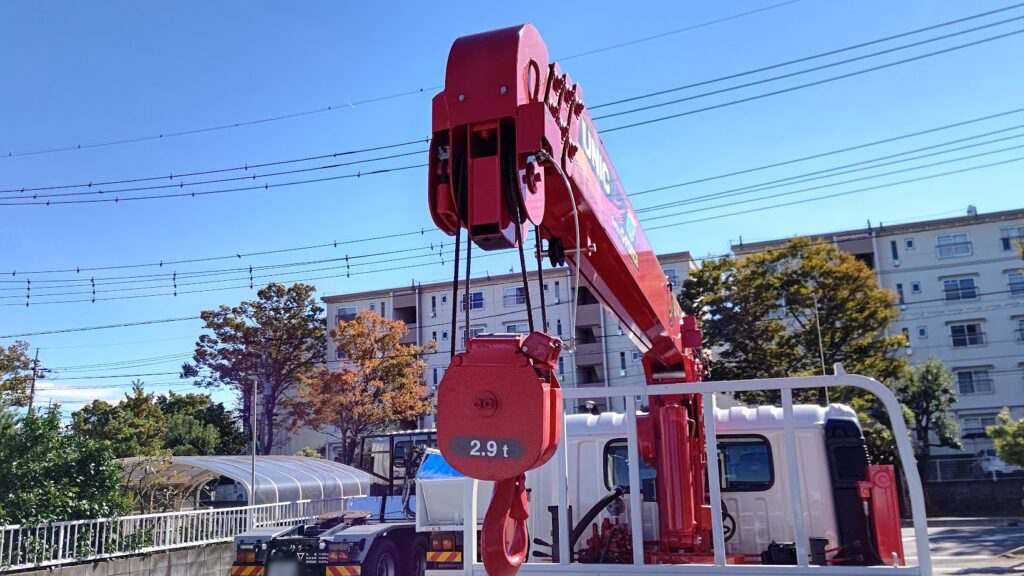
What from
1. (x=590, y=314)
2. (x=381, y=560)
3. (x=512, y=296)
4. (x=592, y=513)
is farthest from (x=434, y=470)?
(x=512, y=296)

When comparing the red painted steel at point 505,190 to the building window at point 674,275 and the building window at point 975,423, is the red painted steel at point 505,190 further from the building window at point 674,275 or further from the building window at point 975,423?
the building window at point 975,423

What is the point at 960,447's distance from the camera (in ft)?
103

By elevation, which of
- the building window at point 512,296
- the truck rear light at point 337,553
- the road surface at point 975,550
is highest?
the building window at point 512,296

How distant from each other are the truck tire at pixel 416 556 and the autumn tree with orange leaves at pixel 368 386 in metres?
19.4

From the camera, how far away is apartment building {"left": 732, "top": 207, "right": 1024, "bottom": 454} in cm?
3525

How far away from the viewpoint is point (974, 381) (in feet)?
117

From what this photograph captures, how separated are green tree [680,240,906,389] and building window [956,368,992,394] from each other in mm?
12880

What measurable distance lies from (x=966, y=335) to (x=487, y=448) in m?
40.2

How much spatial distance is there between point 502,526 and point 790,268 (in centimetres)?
2560

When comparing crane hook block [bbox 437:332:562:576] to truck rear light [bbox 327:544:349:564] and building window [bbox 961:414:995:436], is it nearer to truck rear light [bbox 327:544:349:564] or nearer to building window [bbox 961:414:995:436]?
truck rear light [bbox 327:544:349:564]

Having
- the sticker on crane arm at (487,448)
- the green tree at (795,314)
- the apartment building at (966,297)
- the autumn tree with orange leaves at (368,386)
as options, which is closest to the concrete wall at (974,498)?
the apartment building at (966,297)

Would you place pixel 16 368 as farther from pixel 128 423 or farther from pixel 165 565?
pixel 165 565

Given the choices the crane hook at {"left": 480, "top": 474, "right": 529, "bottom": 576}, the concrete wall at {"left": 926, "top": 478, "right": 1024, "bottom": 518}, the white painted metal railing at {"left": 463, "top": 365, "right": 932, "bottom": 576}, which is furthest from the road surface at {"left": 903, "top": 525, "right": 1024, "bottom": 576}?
the crane hook at {"left": 480, "top": 474, "right": 529, "bottom": 576}

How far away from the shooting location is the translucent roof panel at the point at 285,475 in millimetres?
17016
